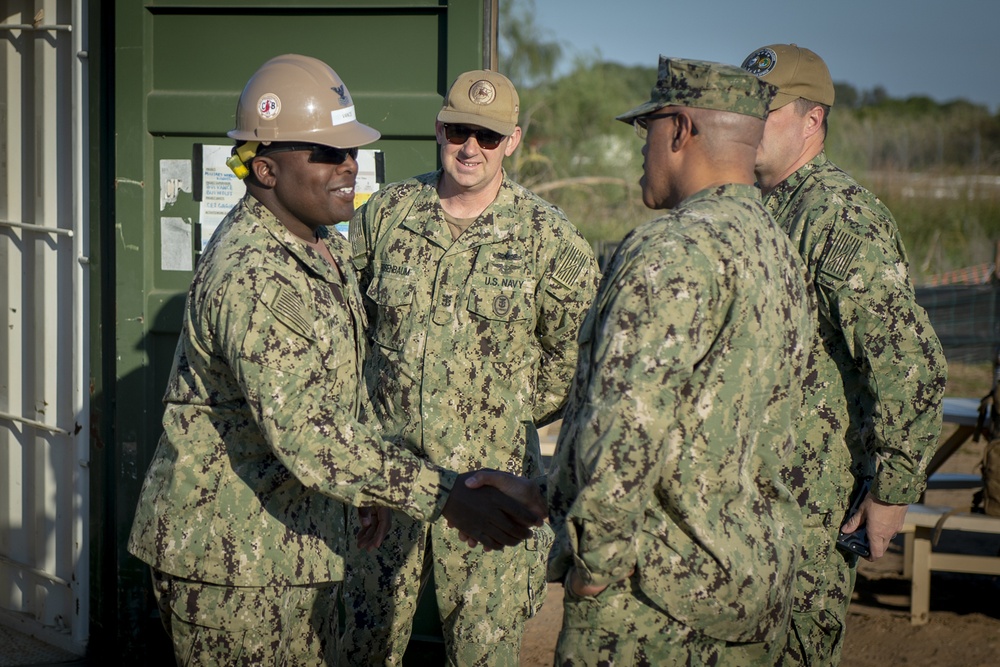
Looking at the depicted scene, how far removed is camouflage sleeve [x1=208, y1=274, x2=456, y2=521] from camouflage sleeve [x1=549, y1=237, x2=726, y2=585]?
1.91 feet

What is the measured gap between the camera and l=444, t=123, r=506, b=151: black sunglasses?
3779 millimetres

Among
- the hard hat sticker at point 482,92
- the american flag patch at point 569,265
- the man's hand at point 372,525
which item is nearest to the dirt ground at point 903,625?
the man's hand at point 372,525

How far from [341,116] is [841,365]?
162 centimetres

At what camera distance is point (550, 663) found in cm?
489

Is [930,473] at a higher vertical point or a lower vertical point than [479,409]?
lower

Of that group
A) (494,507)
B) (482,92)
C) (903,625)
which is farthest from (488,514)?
(903,625)

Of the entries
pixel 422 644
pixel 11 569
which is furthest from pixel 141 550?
pixel 11 569

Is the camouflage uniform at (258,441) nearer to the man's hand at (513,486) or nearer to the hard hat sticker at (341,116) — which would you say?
the man's hand at (513,486)

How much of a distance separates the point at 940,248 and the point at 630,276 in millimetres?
15026

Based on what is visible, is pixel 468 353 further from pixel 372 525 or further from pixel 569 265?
pixel 372 525

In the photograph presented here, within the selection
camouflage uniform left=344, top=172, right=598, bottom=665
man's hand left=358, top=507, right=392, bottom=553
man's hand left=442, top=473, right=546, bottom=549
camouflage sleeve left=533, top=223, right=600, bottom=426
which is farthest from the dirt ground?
man's hand left=442, top=473, right=546, bottom=549

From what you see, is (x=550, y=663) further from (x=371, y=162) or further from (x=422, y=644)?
(x=371, y=162)

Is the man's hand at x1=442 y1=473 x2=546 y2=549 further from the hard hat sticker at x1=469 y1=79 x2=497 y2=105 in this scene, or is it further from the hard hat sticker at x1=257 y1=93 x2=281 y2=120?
the hard hat sticker at x1=469 y1=79 x2=497 y2=105

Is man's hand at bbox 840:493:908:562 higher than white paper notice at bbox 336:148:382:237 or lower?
lower
